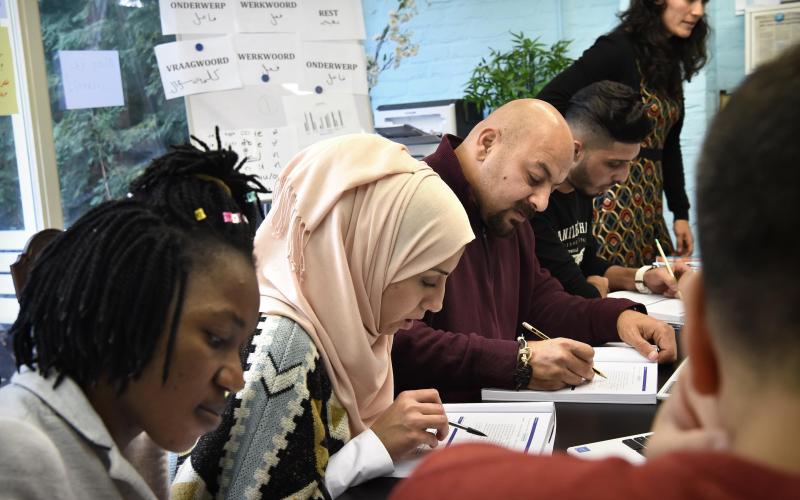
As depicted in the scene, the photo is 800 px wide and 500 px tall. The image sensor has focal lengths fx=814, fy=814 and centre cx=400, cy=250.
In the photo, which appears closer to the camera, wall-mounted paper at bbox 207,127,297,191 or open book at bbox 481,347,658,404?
open book at bbox 481,347,658,404

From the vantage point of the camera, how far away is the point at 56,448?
0.85 meters

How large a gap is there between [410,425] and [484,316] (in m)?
0.79

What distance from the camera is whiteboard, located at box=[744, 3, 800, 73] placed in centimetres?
440

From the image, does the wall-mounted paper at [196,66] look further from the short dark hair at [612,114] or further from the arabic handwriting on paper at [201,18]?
the short dark hair at [612,114]

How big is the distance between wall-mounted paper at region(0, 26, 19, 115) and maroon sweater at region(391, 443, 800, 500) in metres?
2.50

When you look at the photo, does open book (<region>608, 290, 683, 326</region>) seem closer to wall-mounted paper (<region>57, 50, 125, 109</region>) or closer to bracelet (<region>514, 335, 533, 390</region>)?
bracelet (<region>514, 335, 533, 390</region>)

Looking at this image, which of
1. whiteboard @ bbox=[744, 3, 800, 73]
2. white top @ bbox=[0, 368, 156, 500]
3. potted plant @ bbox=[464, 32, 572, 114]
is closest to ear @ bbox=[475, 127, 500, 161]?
white top @ bbox=[0, 368, 156, 500]

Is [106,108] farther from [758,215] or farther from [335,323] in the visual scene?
[758,215]

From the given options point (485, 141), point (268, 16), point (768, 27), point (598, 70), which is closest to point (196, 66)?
point (268, 16)

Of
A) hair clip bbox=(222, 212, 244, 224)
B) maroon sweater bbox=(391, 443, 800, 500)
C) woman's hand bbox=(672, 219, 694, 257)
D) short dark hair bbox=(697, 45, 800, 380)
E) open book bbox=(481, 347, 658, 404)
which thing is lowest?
woman's hand bbox=(672, 219, 694, 257)

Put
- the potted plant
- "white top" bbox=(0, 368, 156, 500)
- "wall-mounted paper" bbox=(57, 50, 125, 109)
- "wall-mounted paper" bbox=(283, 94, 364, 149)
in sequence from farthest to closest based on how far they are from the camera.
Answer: the potted plant → "wall-mounted paper" bbox=(283, 94, 364, 149) → "wall-mounted paper" bbox=(57, 50, 125, 109) → "white top" bbox=(0, 368, 156, 500)

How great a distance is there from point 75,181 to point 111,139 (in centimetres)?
19

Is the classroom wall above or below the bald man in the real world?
above

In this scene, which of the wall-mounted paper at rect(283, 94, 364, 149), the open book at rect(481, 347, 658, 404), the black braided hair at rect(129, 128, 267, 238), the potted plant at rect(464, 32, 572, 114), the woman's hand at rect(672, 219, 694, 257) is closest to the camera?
the black braided hair at rect(129, 128, 267, 238)
